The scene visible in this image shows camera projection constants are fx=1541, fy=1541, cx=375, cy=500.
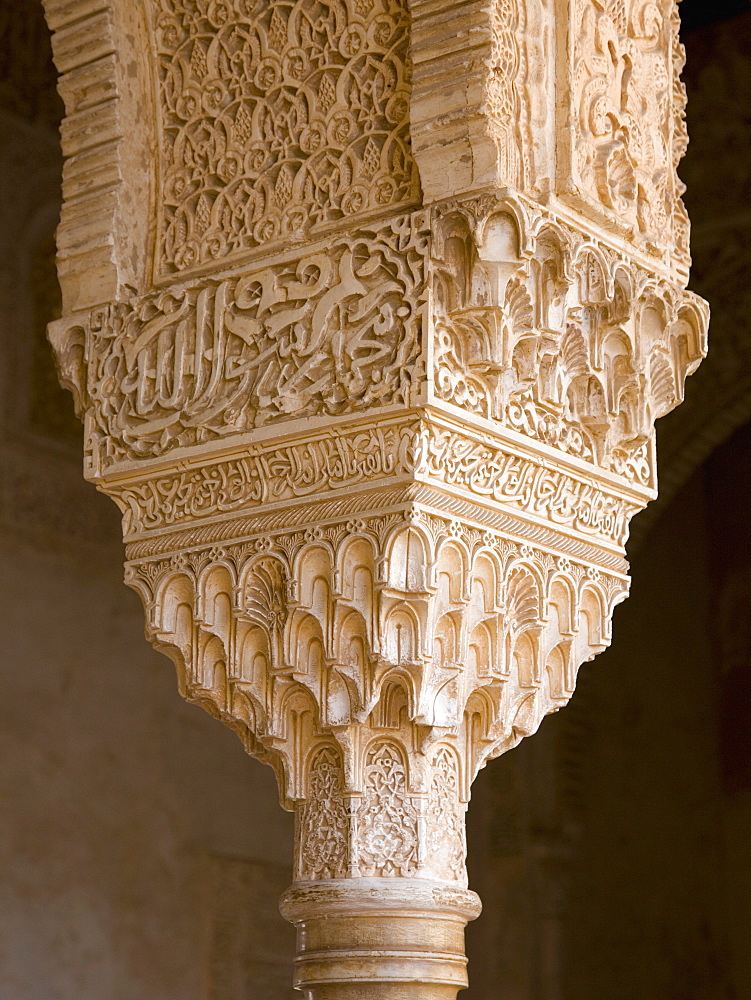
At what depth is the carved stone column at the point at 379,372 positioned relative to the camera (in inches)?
104

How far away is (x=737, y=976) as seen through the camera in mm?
7426

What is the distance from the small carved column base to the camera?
2.58m

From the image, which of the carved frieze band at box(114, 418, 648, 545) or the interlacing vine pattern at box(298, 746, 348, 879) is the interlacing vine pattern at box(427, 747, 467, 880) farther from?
the carved frieze band at box(114, 418, 648, 545)

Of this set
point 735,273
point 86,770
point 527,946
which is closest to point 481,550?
point 86,770

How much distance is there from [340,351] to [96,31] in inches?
40.8

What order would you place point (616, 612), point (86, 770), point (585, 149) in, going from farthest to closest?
point (616, 612) < point (86, 770) < point (585, 149)

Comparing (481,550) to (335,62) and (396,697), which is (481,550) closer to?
(396,697)

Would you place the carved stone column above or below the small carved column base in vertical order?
above

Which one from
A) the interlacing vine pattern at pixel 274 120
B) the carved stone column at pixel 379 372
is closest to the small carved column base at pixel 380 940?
the carved stone column at pixel 379 372

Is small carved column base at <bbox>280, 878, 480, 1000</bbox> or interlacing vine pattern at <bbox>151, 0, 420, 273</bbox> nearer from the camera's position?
small carved column base at <bbox>280, 878, 480, 1000</bbox>

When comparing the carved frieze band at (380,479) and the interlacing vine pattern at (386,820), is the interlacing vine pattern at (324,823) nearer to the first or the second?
the interlacing vine pattern at (386,820)

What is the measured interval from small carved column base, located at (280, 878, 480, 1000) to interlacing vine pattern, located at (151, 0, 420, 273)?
3.95 ft

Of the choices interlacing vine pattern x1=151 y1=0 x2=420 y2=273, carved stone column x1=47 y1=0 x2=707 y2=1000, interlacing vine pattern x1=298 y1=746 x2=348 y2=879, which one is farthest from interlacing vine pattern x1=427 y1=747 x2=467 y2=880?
interlacing vine pattern x1=151 y1=0 x2=420 y2=273

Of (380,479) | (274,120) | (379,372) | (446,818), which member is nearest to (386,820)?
(446,818)
